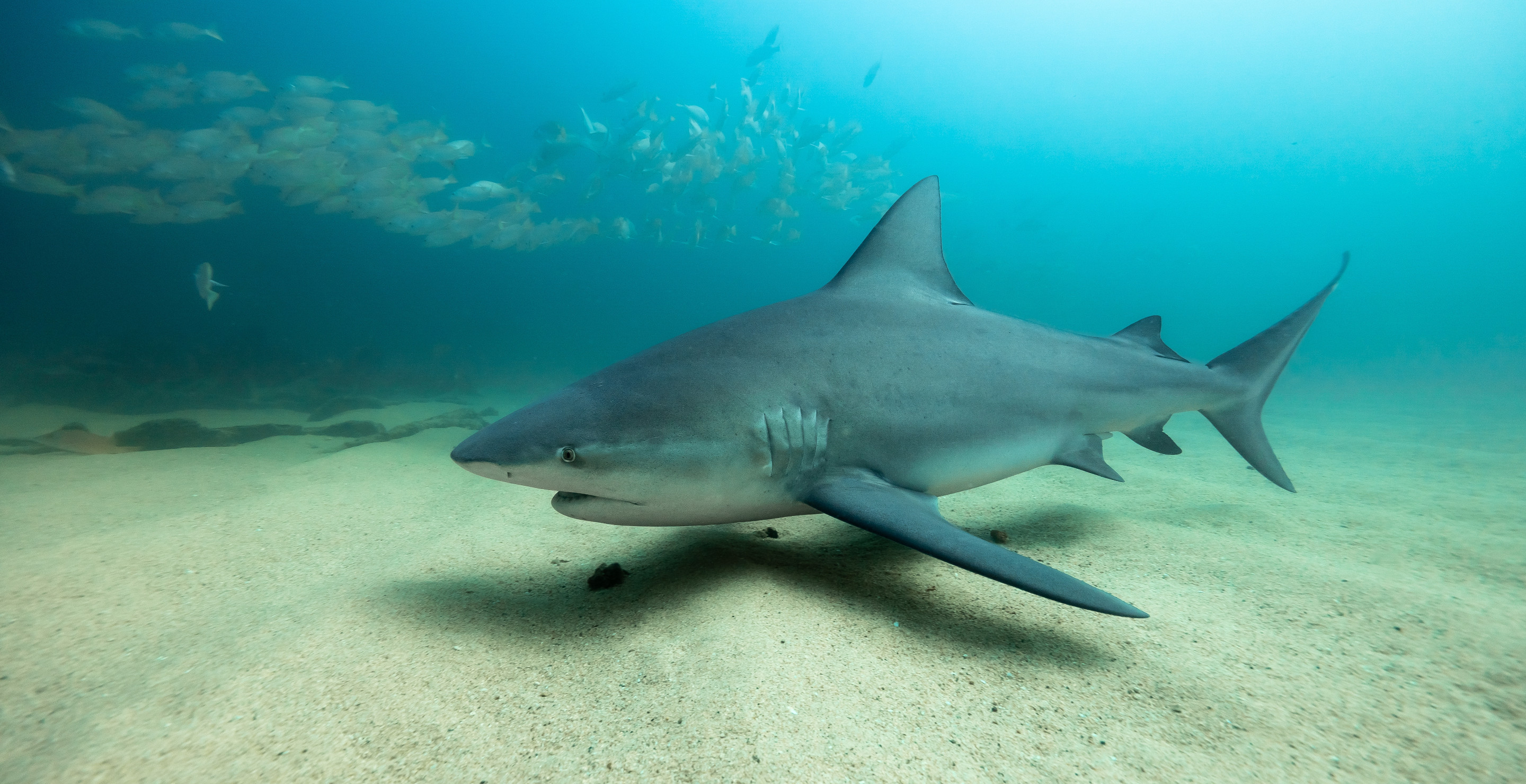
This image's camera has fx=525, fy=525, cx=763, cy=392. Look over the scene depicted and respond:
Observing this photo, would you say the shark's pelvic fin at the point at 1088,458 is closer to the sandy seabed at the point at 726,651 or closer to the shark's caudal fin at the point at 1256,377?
the sandy seabed at the point at 726,651

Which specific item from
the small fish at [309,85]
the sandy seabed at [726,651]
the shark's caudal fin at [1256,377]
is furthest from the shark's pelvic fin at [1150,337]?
the small fish at [309,85]

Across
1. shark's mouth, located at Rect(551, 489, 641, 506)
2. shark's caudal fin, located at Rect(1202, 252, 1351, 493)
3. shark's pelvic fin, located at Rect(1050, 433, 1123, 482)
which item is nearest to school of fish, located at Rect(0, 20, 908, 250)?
shark's mouth, located at Rect(551, 489, 641, 506)

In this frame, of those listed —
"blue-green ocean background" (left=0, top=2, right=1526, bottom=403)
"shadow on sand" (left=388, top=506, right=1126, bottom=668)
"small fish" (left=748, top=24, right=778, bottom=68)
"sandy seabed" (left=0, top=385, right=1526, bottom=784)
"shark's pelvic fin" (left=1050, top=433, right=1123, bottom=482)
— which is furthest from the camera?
"blue-green ocean background" (left=0, top=2, right=1526, bottom=403)

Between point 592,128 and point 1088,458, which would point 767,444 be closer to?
point 1088,458

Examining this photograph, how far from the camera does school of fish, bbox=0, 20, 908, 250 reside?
12.9 m

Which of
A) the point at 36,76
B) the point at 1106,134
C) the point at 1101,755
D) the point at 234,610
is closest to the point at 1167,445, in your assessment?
the point at 1101,755

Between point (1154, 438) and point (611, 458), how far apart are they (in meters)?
3.20

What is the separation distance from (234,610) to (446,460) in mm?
3592

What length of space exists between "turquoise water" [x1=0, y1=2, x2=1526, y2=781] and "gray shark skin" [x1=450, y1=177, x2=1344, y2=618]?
0.35 metres

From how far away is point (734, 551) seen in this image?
2371 mm

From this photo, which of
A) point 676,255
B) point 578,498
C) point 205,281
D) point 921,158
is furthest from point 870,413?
point 676,255

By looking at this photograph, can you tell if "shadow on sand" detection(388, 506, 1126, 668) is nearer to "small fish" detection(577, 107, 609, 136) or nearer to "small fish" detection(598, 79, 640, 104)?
"small fish" detection(577, 107, 609, 136)

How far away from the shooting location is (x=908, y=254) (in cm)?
286

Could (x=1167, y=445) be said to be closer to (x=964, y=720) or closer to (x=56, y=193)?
(x=964, y=720)
